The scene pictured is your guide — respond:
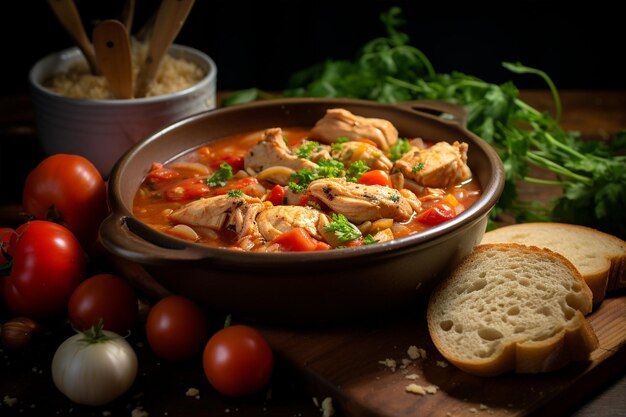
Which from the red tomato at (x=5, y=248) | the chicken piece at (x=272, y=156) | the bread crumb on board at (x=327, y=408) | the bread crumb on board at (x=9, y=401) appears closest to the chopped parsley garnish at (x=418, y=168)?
the chicken piece at (x=272, y=156)

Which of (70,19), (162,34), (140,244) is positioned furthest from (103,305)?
(70,19)

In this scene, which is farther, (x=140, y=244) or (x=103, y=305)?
(x=103, y=305)

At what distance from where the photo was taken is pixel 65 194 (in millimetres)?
4266

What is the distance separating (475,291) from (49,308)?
1.98 metres

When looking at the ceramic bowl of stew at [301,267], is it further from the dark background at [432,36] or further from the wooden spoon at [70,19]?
the dark background at [432,36]

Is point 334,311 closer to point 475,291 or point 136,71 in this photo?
point 475,291

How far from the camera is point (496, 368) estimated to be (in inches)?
130

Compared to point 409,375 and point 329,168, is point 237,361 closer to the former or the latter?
point 409,375

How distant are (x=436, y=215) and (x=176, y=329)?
132 cm

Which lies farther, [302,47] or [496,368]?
[302,47]

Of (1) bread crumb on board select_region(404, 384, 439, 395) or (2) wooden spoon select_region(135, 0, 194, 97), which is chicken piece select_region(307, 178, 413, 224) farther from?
(2) wooden spoon select_region(135, 0, 194, 97)

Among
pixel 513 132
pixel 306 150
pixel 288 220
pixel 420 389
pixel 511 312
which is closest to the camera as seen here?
pixel 420 389

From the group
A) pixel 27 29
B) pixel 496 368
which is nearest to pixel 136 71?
pixel 27 29

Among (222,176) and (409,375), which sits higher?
(222,176)
